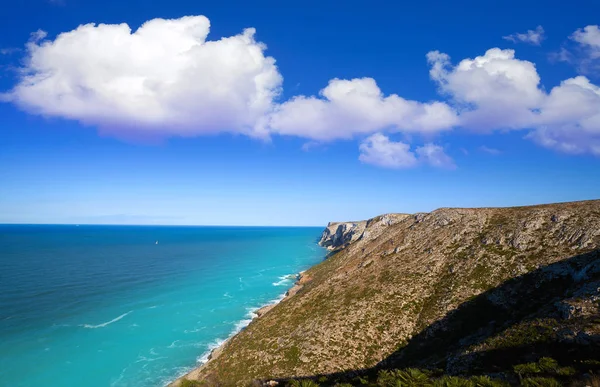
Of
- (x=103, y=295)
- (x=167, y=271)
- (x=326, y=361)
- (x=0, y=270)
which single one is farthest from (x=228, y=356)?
(x=0, y=270)

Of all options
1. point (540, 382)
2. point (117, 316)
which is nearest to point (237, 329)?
point (117, 316)

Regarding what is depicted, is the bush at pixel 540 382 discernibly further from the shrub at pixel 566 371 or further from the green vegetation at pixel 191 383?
the green vegetation at pixel 191 383

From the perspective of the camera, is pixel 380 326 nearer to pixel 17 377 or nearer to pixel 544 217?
pixel 544 217

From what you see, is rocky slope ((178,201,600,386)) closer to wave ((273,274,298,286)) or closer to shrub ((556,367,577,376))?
shrub ((556,367,577,376))

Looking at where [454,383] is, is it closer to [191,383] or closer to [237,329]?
[191,383]

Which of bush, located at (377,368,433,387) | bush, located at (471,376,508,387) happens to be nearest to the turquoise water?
bush, located at (377,368,433,387)
